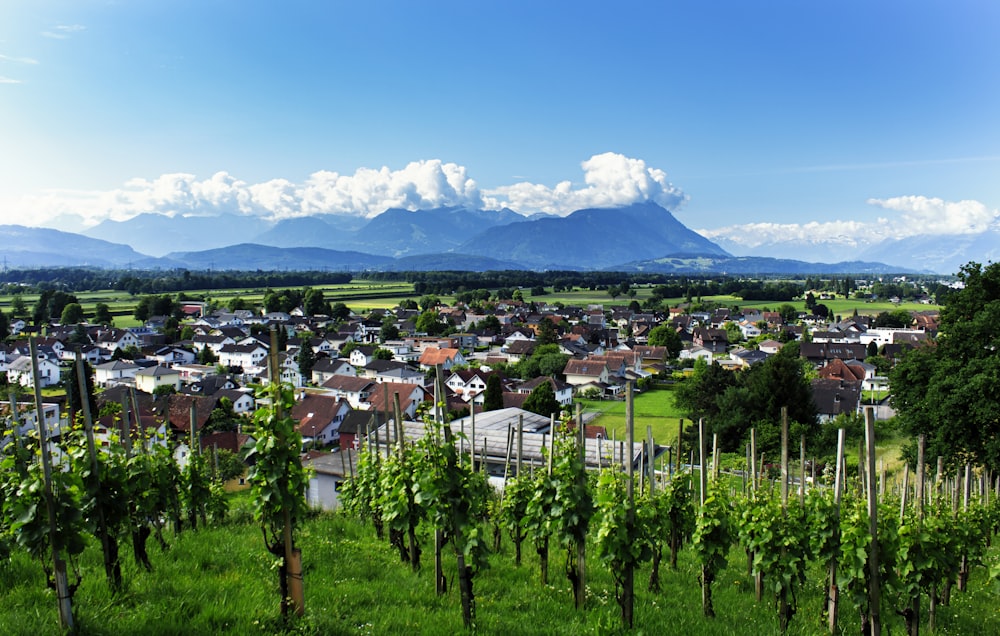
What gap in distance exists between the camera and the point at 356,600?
638cm

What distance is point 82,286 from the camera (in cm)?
16012

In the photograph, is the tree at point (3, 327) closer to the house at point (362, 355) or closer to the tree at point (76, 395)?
the house at point (362, 355)

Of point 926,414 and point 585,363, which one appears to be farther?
point 585,363

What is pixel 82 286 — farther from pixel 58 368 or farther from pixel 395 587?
pixel 395 587

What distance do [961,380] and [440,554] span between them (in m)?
18.5

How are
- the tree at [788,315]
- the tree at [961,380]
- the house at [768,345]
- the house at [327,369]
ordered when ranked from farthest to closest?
the tree at [788,315] < the house at [768,345] < the house at [327,369] < the tree at [961,380]

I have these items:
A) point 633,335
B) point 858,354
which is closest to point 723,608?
point 858,354

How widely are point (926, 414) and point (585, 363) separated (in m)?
39.0

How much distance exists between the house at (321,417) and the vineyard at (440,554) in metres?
30.0

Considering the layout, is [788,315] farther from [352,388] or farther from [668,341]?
[352,388]

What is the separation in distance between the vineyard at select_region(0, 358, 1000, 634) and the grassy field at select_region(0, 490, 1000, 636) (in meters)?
0.03

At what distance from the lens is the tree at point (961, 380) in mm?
17891

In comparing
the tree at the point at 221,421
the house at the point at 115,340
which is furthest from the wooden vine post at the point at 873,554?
the house at the point at 115,340

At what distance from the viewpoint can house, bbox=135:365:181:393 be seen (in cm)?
5481
